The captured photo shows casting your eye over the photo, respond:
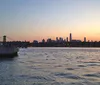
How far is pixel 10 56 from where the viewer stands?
81.4 m

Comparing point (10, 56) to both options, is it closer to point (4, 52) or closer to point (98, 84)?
point (4, 52)

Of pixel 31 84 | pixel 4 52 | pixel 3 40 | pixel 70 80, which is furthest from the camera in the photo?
pixel 3 40

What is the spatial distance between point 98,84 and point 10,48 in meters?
56.8

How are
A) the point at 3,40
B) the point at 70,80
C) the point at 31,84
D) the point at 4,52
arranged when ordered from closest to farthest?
the point at 31,84 < the point at 70,80 < the point at 4,52 < the point at 3,40

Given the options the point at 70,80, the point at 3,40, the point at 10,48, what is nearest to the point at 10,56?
the point at 10,48

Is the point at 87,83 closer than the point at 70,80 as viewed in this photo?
Yes

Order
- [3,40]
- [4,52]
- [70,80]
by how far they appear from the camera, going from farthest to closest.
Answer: [3,40] < [4,52] < [70,80]

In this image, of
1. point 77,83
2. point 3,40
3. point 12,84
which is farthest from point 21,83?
point 3,40

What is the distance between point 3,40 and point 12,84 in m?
81.0

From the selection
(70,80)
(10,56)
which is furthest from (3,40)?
(70,80)

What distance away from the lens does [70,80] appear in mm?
28203

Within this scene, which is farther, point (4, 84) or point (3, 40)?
point (3, 40)

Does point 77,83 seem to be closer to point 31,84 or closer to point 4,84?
point 31,84

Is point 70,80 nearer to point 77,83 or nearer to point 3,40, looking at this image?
point 77,83
